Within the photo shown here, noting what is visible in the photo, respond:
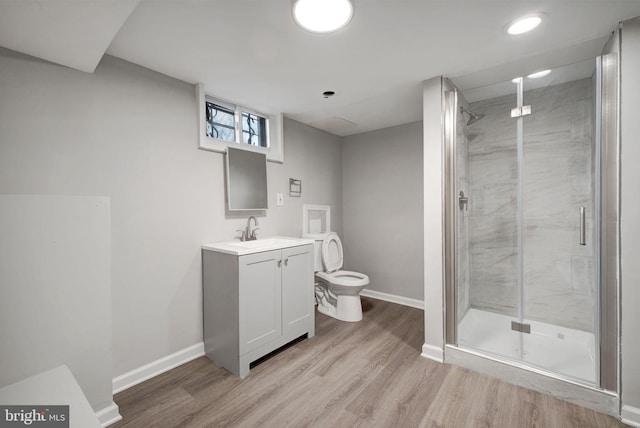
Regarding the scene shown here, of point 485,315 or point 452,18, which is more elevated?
point 452,18


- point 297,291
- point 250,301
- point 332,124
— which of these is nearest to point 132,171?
point 250,301

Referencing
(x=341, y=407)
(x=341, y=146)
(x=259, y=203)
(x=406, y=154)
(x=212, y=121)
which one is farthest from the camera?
(x=341, y=146)

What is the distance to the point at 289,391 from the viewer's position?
176 cm

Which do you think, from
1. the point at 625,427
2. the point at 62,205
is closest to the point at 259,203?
the point at 62,205

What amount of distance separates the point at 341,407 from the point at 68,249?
1.71 metres

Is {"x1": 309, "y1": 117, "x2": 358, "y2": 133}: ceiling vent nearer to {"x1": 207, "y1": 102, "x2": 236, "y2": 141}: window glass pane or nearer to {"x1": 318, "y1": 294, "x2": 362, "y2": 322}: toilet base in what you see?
{"x1": 207, "y1": 102, "x2": 236, "y2": 141}: window glass pane

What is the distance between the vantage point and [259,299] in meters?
2.04

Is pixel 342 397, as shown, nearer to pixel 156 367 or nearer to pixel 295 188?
pixel 156 367

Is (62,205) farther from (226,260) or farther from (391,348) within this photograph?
(391,348)

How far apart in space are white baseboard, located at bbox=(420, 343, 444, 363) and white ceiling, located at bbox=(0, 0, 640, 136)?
2094 mm

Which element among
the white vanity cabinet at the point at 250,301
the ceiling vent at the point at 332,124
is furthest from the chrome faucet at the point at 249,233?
the ceiling vent at the point at 332,124

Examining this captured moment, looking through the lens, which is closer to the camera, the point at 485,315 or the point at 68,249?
the point at 68,249

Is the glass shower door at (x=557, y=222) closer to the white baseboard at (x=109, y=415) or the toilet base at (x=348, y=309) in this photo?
the toilet base at (x=348, y=309)

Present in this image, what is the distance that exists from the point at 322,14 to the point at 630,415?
2.69m
